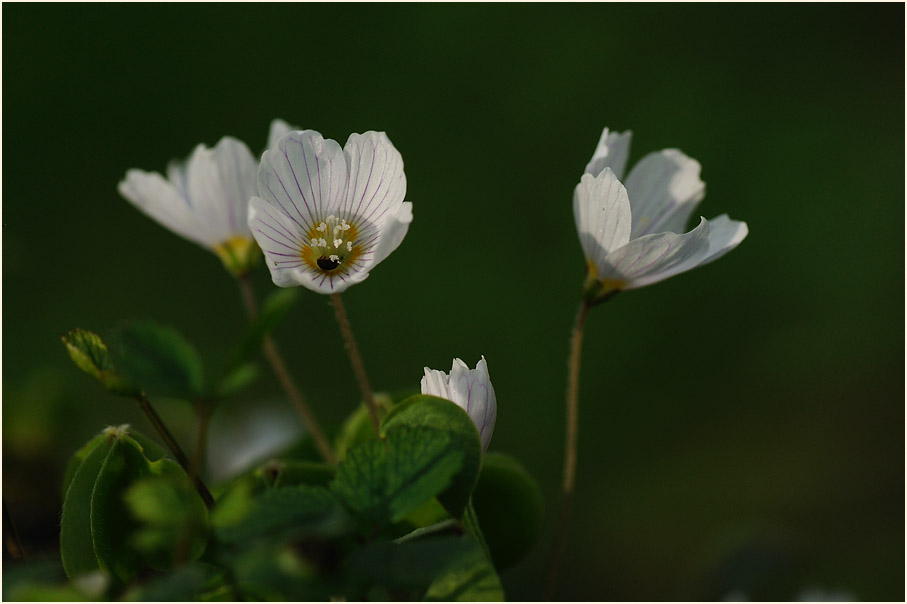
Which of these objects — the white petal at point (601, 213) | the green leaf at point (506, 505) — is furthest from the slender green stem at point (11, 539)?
the white petal at point (601, 213)

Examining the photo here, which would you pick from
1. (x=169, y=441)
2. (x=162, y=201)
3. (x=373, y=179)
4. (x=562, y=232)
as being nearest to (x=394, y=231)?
(x=373, y=179)

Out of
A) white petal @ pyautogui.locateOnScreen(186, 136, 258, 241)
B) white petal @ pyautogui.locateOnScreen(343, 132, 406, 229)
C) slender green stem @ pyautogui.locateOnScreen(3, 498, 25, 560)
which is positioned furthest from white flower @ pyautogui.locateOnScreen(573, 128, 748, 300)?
slender green stem @ pyautogui.locateOnScreen(3, 498, 25, 560)

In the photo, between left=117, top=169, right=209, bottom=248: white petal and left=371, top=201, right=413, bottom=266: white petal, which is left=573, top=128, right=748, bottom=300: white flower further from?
left=117, top=169, right=209, bottom=248: white petal

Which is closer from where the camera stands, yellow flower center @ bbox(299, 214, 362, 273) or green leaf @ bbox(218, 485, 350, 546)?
green leaf @ bbox(218, 485, 350, 546)

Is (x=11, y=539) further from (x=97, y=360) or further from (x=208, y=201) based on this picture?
(x=208, y=201)

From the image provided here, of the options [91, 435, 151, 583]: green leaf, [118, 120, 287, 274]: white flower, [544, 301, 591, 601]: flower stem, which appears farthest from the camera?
[118, 120, 287, 274]: white flower

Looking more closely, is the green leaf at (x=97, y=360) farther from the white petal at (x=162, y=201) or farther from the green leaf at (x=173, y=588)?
the white petal at (x=162, y=201)

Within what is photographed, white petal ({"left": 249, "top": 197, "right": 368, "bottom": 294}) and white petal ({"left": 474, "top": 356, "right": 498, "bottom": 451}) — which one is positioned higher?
white petal ({"left": 249, "top": 197, "right": 368, "bottom": 294})
